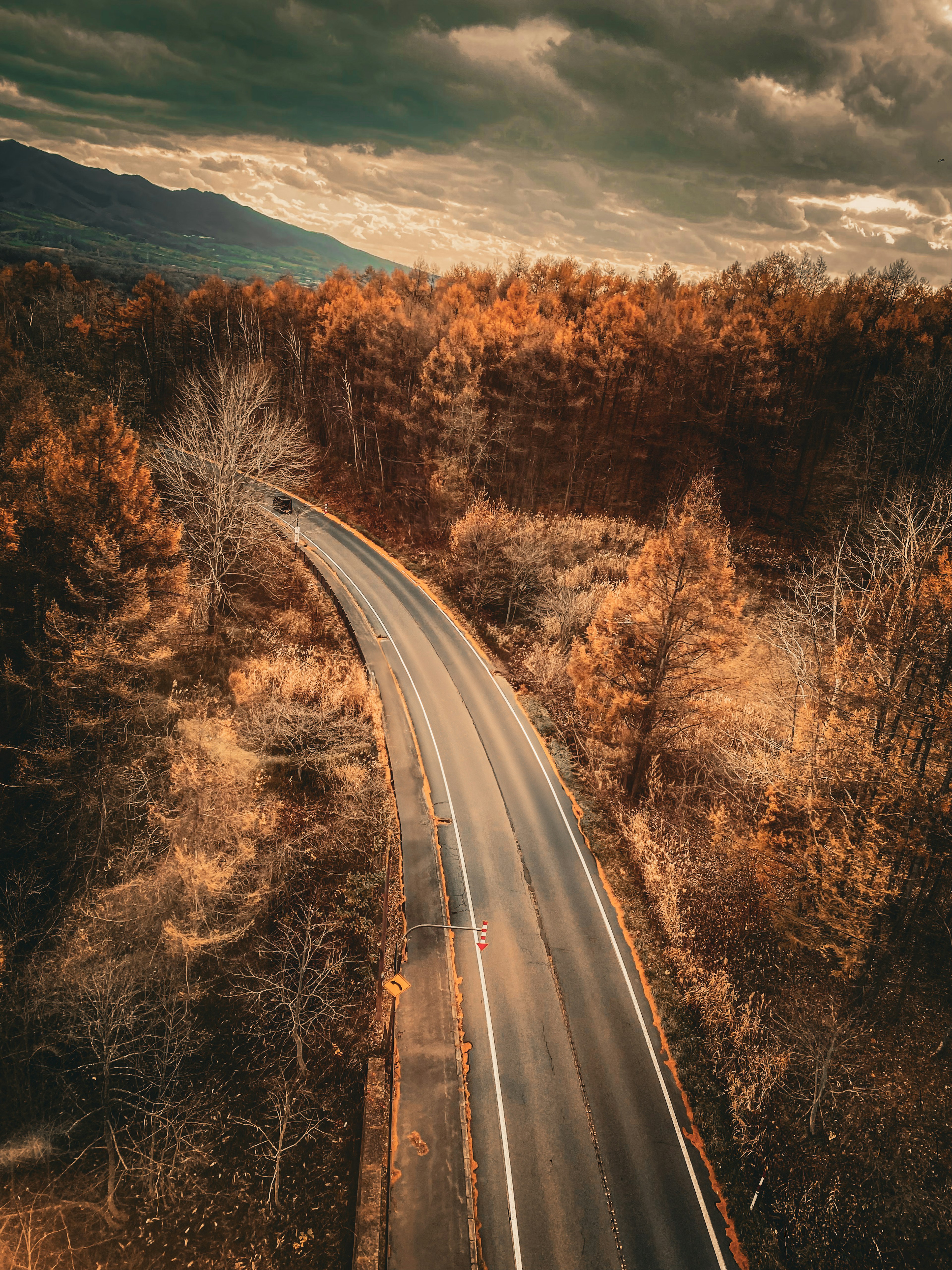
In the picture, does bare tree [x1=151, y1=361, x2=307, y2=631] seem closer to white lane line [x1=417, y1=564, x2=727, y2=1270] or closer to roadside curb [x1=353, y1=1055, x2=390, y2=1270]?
white lane line [x1=417, y1=564, x2=727, y2=1270]

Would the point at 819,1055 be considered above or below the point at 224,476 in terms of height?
below

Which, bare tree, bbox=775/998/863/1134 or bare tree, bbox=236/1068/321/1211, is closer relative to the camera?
bare tree, bbox=236/1068/321/1211

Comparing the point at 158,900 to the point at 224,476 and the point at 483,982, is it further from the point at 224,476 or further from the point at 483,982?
the point at 224,476

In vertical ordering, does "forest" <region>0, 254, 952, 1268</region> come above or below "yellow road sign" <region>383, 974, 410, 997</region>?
above

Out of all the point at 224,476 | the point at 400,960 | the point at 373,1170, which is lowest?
the point at 373,1170

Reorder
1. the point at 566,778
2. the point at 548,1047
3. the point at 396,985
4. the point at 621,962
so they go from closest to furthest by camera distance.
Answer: the point at 548,1047 → the point at 396,985 → the point at 621,962 → the point at 566,778

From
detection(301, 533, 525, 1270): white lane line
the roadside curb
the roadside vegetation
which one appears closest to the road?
detection(301, 533, 525, 1270): white lane line

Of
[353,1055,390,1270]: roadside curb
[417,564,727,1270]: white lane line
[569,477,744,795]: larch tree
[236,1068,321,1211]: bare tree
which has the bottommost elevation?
[236,1068,321,1211]: bare tree

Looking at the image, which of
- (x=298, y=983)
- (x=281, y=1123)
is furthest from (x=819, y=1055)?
(x=298, y=983)
